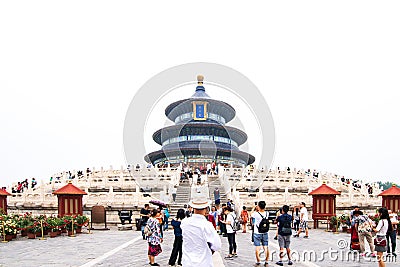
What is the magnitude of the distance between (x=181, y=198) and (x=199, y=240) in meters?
20.1

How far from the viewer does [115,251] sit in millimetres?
13188

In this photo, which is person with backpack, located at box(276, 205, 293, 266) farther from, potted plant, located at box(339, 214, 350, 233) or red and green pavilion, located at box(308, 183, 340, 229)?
red and green pavilion, located at box(308, 183, 340, 229)

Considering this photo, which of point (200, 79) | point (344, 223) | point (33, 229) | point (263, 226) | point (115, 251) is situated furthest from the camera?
point (200, 79)

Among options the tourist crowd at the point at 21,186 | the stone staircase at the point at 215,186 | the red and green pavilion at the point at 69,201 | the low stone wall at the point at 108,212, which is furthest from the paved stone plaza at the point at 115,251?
the tourist crowd at the point at 21,186

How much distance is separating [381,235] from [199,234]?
5.54 metres

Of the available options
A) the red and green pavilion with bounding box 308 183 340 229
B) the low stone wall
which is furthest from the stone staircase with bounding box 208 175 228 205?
the red and green pavilion with bounding box 308 183 340 229

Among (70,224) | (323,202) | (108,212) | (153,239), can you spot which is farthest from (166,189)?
(153,239)

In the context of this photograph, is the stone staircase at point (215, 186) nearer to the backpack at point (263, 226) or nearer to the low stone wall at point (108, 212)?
the low stone wall at point (108, 212)

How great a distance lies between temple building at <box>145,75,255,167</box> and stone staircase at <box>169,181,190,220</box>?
64.7ft

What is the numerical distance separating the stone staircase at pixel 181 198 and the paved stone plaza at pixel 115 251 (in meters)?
5.83

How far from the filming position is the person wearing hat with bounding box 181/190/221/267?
6184 mm

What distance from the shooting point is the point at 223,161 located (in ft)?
169

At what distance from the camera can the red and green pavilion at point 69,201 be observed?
20.6m

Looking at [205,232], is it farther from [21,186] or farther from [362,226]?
[21,186]
